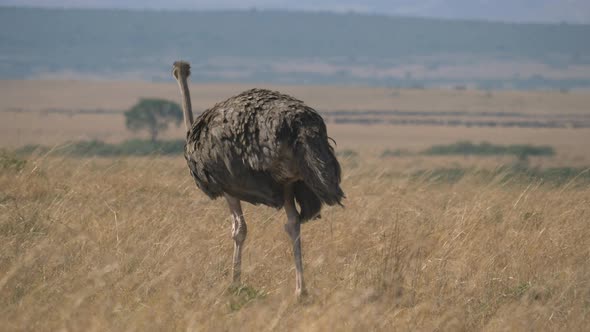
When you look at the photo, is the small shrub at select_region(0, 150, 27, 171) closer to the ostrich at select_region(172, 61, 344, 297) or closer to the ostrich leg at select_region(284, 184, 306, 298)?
the ostrich at select_region(172, 61, 344, 297)

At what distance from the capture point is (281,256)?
793 cm

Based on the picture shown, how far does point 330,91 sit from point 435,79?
251 ft

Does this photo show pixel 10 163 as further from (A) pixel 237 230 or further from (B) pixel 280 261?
(A) pixel 237 230

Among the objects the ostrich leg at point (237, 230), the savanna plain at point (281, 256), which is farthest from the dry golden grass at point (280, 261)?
the ostrich leg at point (237, 230)

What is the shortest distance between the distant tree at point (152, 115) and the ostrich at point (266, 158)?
44.7 m

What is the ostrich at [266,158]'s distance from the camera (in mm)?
6770

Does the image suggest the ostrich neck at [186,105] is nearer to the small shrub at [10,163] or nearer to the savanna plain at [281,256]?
the savanna plain at [281,256]

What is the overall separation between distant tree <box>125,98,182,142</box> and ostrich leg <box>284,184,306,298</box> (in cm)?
4476

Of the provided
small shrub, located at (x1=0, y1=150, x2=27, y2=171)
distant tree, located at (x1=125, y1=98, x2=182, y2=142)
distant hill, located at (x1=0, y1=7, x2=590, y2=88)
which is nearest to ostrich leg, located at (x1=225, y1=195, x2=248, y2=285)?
small shrub, located at (x1=0, y1=150, x2=27, y2=171)

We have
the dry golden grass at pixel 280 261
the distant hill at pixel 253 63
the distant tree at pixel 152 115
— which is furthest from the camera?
the distant hill at pixel 253 63

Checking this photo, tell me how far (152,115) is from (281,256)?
45011mm

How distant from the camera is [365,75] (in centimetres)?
17262

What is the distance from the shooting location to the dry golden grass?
6.11m

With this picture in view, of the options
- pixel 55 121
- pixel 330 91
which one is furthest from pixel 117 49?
pixel 55 121
